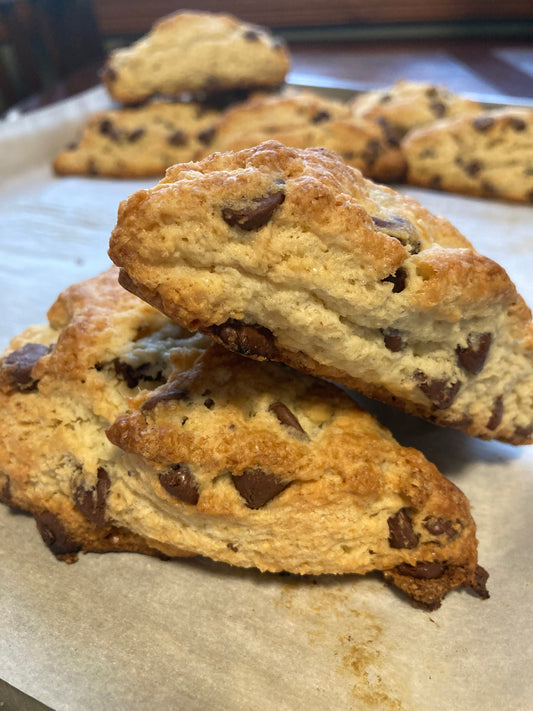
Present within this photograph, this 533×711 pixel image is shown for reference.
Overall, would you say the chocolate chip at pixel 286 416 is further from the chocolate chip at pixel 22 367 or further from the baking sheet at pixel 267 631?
the chocolate chip at pixel 22 367

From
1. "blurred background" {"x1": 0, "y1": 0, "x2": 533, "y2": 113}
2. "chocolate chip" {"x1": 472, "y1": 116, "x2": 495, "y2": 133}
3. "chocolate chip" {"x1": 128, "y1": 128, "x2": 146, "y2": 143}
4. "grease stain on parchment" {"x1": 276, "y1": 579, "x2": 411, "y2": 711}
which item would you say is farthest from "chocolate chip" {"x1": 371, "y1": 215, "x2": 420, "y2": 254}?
"blurred background" {"x1": 0, "y1": 0, "x2": 533, "y2": 113}

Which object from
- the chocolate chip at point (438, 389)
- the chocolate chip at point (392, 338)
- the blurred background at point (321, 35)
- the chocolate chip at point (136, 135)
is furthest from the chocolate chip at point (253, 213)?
the blurred background at point (321, 35)

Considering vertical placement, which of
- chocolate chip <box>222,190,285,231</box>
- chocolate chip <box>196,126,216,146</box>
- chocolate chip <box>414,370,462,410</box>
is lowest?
chocolate chip <box>196,126,216,146</box>

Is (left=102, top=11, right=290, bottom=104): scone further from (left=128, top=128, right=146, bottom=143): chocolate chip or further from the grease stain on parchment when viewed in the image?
the grease stain on parchment

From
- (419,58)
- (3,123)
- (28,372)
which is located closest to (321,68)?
(419,58)

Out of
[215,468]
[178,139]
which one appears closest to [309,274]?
[215,468]

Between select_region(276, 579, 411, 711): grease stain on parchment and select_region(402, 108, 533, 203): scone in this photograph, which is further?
select_region(402, 108, 533, 203): scone

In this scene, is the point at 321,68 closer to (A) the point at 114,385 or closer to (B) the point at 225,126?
(B) the point at 225,126
